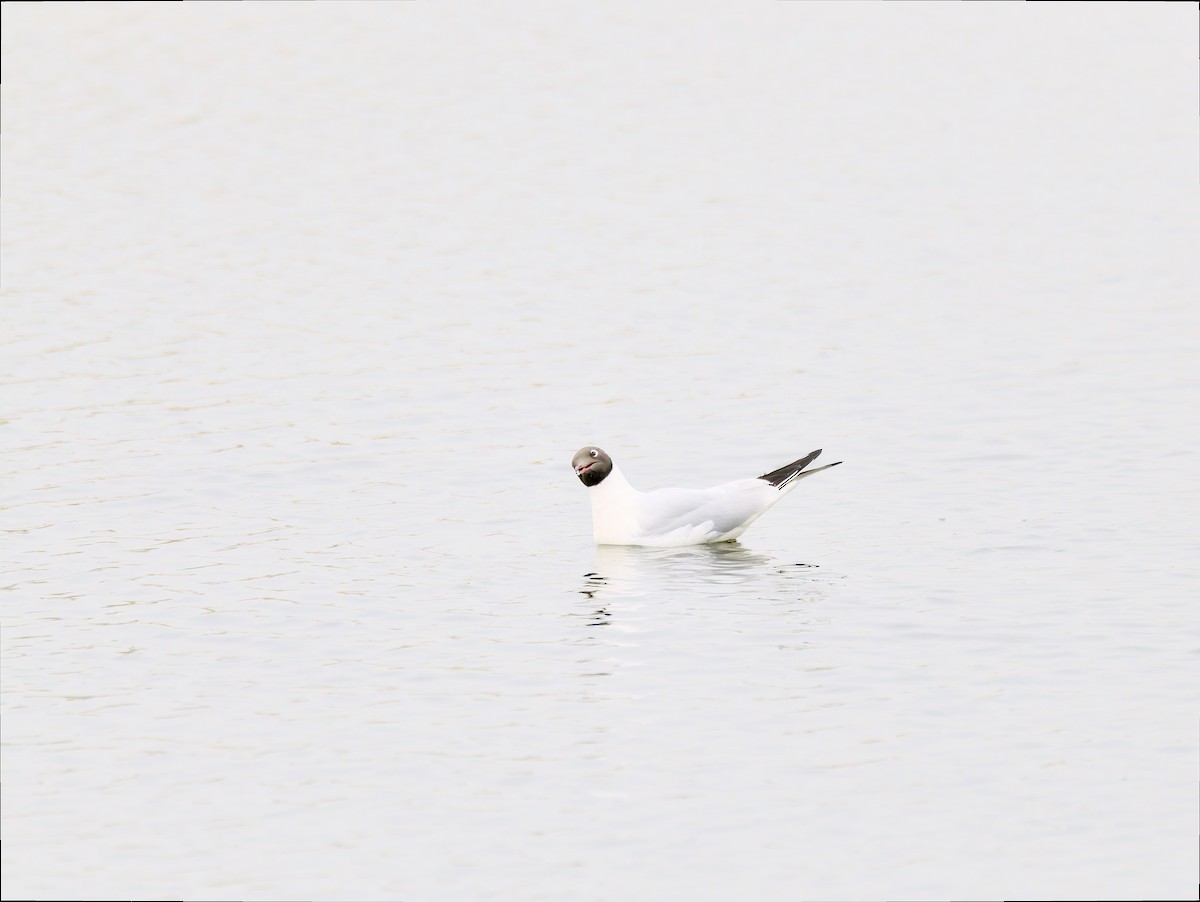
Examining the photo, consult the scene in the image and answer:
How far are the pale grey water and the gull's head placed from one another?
0.80 metres

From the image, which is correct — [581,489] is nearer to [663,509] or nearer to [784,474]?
[663,509]

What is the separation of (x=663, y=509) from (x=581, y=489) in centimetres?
278

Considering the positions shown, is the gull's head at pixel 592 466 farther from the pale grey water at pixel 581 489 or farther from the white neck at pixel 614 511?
the pale grey water at pixel 581 489

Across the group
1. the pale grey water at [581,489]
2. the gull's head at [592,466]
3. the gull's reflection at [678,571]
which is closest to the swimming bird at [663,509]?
the gull's head at [592,466]

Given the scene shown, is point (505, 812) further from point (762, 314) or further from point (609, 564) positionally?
point (762, 314)

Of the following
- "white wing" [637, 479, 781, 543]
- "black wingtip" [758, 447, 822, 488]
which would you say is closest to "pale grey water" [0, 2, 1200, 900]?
"white wing" [637, 479, 781, 543]

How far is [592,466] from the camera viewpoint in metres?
20.8

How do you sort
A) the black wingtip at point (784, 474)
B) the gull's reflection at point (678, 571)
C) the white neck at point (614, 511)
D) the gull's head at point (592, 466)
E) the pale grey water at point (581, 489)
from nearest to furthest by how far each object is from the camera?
the pale grey water at point (581, 489) < the gull's reflection at point (678, 571) < the white neck at point (614, 511) < the gull's head at point (592, 466) < the black wingtip at point (784, 474)

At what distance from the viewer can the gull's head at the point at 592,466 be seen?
20797mm

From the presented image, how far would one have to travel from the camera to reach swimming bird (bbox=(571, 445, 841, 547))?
67.6ft

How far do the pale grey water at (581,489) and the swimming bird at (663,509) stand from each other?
46cm

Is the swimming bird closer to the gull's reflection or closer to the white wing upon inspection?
the white wing

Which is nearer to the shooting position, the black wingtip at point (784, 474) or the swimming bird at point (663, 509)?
the swimming bird at point (663, 509)

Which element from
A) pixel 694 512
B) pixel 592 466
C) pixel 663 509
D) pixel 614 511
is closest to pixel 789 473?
pixel 694 512
